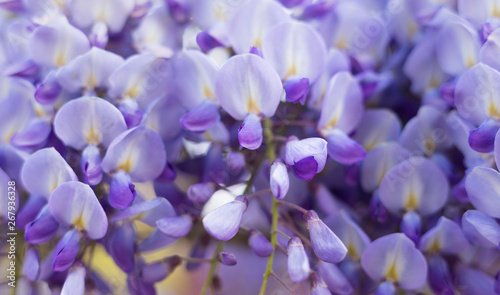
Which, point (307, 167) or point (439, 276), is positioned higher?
point (307, 167)

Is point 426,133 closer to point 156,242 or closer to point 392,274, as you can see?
point 392,274

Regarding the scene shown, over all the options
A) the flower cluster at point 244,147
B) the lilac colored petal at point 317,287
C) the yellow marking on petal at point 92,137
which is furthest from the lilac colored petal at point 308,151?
the yellow marking on petal at point 92,137

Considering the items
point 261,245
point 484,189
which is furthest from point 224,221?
point 484,189

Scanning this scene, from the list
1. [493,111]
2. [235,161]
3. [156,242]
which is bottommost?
[156,242]

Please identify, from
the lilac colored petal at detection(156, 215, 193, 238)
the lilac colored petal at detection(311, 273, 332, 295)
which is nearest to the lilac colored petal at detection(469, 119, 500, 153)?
the lilac colored petal at detection(311, 273, 332, 295)

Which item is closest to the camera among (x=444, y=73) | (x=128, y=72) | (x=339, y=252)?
(x=339, y=252)

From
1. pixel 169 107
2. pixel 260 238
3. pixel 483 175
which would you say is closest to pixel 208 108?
pixel 169 107

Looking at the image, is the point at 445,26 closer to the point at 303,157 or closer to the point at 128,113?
the point at 303,157

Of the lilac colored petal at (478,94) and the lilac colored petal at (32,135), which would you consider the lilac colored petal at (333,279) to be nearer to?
the lilac colored petal at (478,94)
